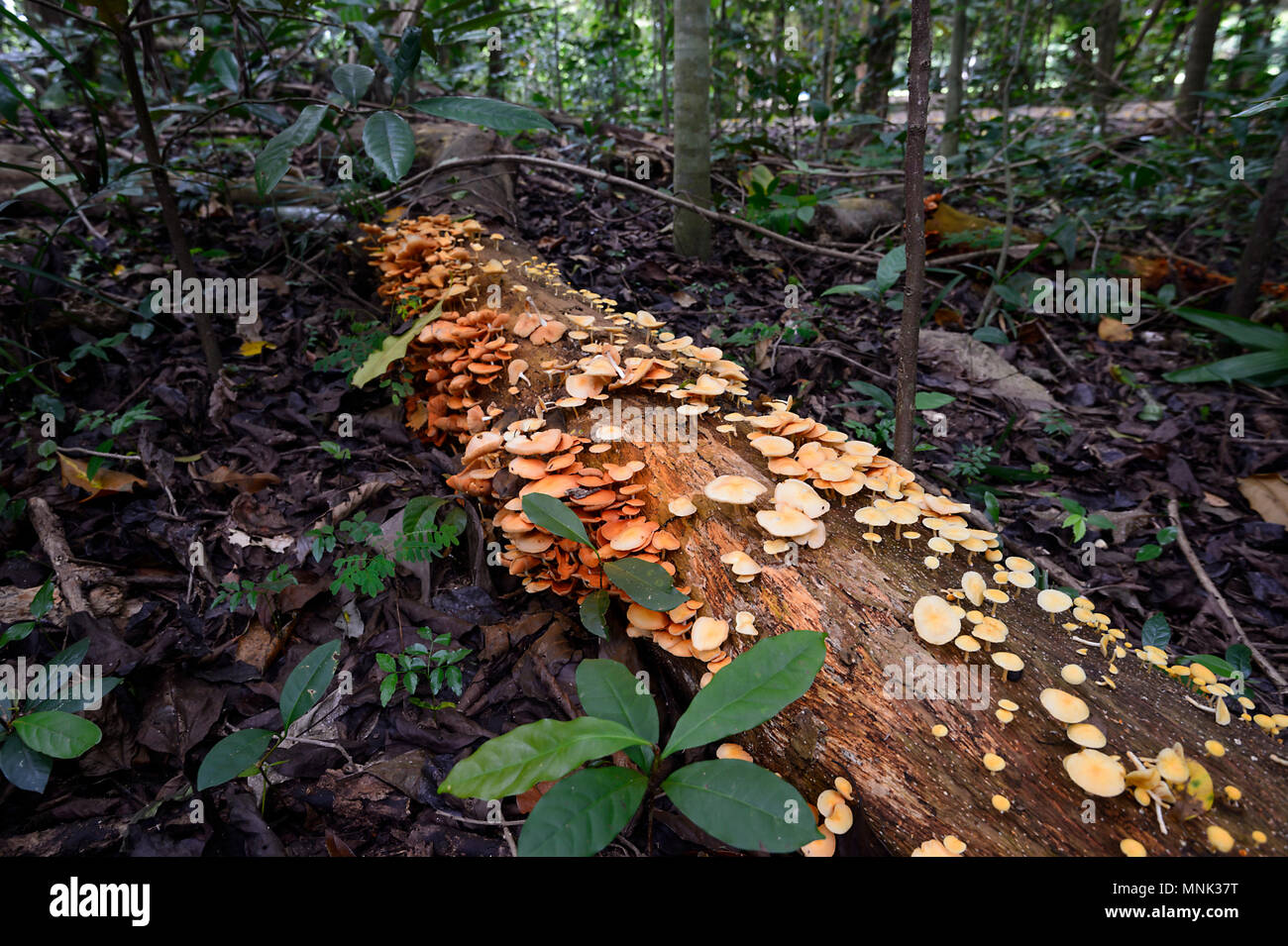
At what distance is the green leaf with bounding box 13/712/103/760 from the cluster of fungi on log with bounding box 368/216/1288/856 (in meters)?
1.39

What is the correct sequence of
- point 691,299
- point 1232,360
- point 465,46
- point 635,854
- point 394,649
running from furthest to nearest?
point 465,46, point 691,299, point 1232,360, point 394,649, point 635,854

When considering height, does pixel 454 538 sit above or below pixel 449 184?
below

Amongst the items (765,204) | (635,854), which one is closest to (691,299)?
(765,204)

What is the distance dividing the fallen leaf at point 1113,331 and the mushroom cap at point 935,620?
4.84 m

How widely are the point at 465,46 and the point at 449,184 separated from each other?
21.3 ft

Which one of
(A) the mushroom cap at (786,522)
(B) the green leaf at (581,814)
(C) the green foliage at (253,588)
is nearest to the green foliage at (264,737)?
(C) the green foliage at (253,588)

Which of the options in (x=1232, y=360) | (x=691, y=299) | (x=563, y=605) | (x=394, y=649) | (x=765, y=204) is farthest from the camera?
(x=765, y=204)

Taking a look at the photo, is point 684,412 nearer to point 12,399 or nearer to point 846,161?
point 12,399

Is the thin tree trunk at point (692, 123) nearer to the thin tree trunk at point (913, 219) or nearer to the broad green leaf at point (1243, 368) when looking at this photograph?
the thin tree trunk at point (913, 219)

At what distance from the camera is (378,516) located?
10.4ft

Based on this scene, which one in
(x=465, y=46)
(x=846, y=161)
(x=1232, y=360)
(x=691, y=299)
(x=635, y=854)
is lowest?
(x=635, y=854)

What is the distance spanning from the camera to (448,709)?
8.12ft

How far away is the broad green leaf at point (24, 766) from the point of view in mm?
1917

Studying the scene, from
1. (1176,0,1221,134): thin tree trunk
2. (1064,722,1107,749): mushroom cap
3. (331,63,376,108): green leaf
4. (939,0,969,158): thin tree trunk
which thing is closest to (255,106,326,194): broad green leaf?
(331,63,376,108): green leaf
